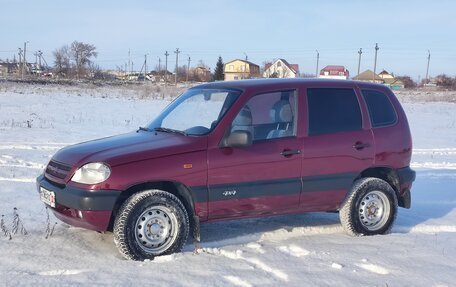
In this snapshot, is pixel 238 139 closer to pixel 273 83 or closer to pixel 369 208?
pixel 273 83

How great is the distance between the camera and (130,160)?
4.84m

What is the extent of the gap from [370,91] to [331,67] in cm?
7098

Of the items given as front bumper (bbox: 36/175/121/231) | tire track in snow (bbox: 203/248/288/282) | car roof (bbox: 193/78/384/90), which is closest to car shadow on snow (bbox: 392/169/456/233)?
car roof (bbox: 193/78/384/90)

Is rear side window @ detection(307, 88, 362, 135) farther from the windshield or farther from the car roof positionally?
the windshield

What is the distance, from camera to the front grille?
502cm

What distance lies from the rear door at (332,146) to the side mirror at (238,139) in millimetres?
803

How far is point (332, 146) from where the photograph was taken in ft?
19.0

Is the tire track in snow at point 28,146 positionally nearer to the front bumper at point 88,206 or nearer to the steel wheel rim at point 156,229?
the front bumper at point 88,206

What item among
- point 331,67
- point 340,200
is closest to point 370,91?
point 340,200

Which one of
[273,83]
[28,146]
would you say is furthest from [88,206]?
[28,146]

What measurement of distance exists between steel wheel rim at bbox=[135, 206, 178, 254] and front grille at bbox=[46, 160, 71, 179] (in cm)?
87

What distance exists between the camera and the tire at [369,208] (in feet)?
19.7

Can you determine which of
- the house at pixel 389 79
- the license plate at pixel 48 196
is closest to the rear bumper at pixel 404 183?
the license plate at pixel 48 196

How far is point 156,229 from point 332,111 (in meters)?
2.48
